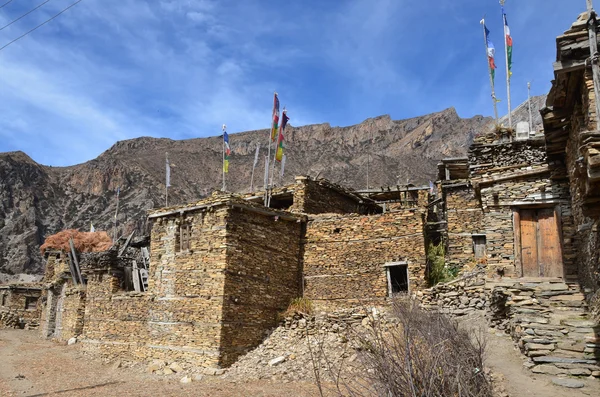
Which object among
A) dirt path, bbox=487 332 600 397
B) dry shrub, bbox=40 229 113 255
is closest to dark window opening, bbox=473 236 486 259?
dirt path, bbox=487 332 600 397

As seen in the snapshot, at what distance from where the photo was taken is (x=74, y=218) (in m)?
80.4

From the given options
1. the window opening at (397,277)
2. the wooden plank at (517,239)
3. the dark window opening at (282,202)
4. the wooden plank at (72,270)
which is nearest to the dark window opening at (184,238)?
the dark window opening at (282,202)

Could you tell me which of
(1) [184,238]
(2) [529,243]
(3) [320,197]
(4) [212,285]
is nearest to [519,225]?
(2) [529,243]

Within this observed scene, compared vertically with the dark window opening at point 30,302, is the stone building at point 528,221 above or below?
above

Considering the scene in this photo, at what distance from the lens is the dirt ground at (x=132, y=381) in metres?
8.69

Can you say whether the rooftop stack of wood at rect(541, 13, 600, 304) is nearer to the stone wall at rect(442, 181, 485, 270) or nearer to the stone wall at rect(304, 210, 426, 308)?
the stone wall at rect(304, 210, 426, 308)

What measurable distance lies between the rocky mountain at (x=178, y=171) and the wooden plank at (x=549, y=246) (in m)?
54.6

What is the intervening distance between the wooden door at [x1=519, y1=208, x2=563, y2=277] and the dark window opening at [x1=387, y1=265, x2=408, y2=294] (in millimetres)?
4793

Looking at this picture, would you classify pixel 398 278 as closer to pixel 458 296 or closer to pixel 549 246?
pixel 458 296

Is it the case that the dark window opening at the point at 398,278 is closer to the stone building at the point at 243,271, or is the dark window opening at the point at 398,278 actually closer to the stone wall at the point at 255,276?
the stone building at the point at 243,271

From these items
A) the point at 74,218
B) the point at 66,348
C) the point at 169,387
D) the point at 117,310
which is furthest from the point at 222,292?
the point at 74,218

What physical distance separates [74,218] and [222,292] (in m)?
72.7

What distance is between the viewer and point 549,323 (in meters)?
10.3

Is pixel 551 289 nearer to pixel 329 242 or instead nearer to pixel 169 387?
pixel 329 242
